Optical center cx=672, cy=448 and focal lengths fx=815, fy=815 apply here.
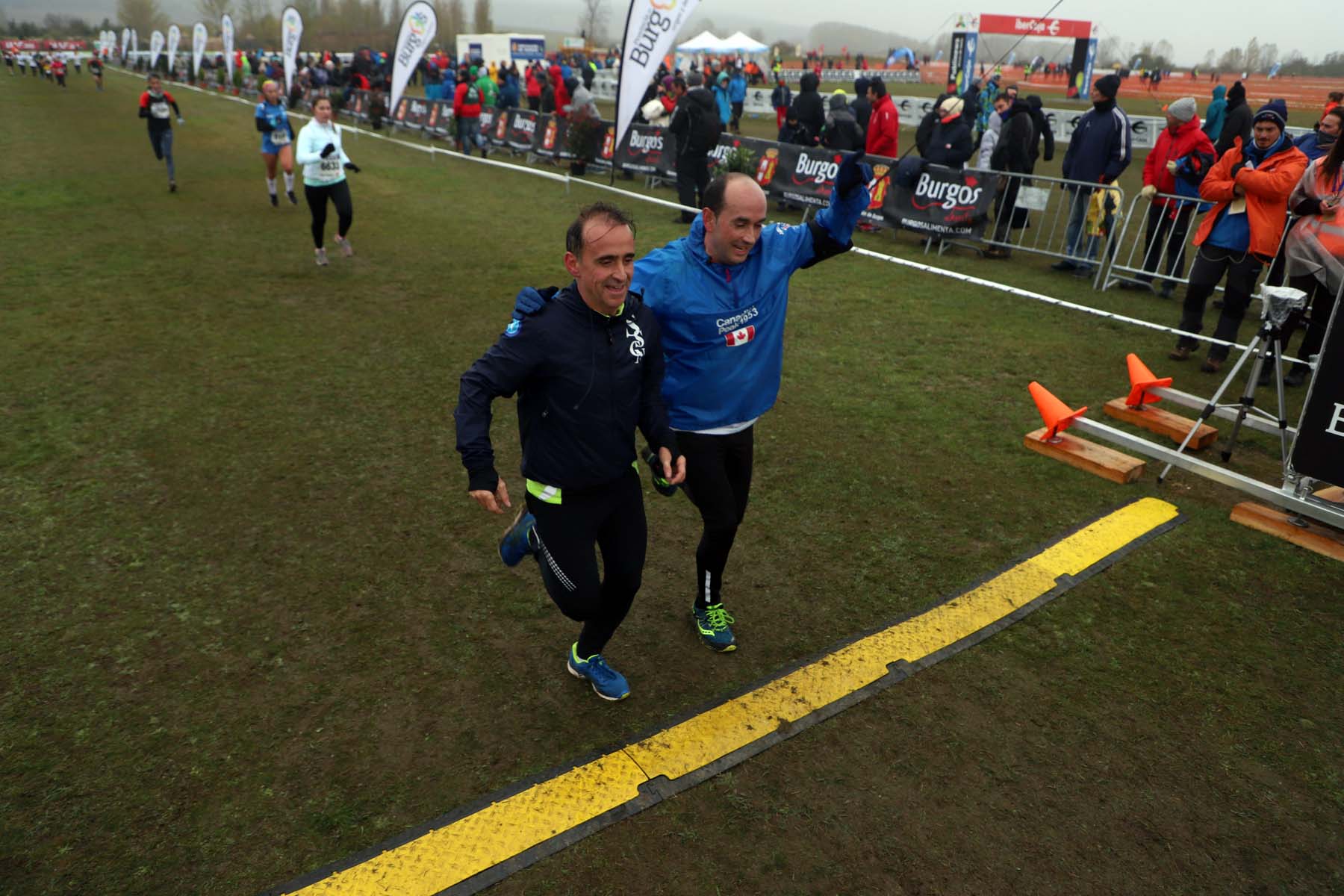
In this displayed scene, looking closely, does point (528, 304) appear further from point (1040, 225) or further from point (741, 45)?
point (741, 45)

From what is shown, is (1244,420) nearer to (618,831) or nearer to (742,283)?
(742,283)

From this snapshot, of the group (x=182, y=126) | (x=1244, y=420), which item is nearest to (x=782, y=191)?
(x=1244, y=420)

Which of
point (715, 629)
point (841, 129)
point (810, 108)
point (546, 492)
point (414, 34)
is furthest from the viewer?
point (414, 34)

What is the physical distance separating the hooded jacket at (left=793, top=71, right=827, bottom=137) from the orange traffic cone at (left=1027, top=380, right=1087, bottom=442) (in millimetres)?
10026

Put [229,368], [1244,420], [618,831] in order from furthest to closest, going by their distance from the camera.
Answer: [229,368], [1244,420], [618,831]

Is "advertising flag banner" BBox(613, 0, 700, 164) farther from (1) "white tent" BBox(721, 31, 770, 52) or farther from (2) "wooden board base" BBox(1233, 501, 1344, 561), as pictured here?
(1) "white tent" BBox(721, 31, 770, 52)

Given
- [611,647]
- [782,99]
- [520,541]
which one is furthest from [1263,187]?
[782,99]

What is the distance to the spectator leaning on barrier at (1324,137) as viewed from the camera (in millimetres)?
7625

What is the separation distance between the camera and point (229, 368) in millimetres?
7039

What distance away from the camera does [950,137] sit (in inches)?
459

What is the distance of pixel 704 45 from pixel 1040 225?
93.1 feet

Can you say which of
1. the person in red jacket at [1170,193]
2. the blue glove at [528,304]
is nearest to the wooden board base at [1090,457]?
the blue glove at [528,304]

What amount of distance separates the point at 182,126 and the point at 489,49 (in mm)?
34163

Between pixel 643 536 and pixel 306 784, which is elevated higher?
pixel 643 536
